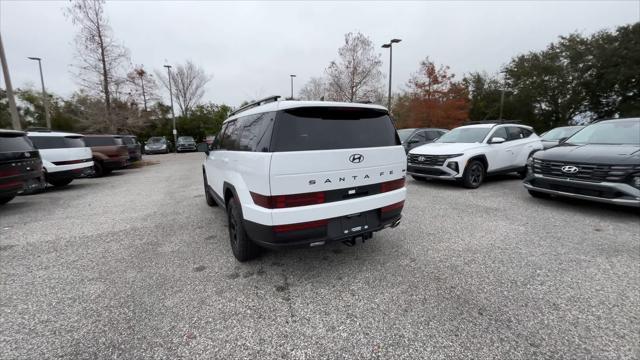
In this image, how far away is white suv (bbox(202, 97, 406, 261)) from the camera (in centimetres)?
248

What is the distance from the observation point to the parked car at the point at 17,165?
203 inches

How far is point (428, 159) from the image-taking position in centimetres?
702

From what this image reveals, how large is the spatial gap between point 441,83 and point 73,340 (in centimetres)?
2725

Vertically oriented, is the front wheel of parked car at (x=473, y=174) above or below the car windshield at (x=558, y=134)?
below

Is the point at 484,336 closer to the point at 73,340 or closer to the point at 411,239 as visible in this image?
the point at 411,239

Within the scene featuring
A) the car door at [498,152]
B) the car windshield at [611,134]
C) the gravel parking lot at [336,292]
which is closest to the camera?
the gravel parking lot at [336,292]

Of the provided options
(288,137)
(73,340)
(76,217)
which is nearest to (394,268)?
(288,137)

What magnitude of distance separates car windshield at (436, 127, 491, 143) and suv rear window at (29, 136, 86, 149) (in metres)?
10.8

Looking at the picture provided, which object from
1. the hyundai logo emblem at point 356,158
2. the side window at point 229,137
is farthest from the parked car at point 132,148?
the hyundai logo emblem at point 356,158

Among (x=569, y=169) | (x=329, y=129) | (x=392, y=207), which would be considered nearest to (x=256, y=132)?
(x=329, y=129)

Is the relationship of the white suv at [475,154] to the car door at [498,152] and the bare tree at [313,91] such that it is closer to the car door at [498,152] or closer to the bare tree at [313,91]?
the car door at [498,152]

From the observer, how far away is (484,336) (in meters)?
2.04

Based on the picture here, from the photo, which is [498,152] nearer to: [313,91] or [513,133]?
[513,133]

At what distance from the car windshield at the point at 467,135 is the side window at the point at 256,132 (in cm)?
624
